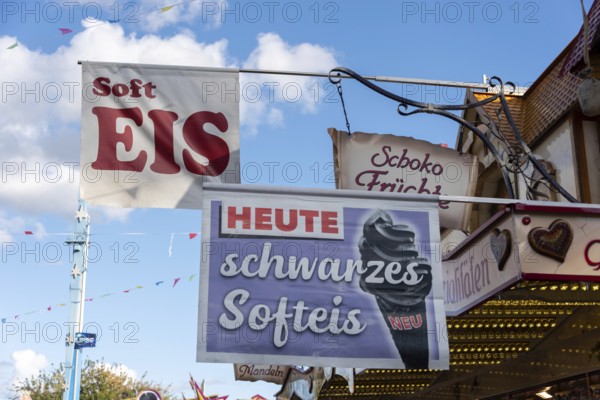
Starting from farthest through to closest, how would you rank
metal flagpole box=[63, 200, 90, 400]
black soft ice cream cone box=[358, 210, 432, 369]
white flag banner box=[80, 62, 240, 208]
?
metal flagpole box=[63, 200, 90, 400] → white flag banner box=[80, 62, 240, 208] → black soft ice cream cone box=[358, 210, 432, 369]

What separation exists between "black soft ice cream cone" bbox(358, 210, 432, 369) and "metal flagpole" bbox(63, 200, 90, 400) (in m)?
23.5

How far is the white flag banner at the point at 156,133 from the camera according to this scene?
880cm

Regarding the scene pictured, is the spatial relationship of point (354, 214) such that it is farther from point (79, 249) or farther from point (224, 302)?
point (79, 249)

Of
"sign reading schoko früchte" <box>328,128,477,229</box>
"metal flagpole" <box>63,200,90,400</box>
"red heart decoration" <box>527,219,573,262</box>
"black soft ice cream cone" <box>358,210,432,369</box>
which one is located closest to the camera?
"red heart decoration" <box>527,219,573,262</box>

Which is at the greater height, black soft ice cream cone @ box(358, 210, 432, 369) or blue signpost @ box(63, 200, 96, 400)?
blue signpost @ box(63, 200, 96, 400)

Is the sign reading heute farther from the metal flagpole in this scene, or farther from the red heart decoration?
the metal flagpole

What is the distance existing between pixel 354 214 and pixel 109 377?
47.7m

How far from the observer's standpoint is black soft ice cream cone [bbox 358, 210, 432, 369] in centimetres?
782

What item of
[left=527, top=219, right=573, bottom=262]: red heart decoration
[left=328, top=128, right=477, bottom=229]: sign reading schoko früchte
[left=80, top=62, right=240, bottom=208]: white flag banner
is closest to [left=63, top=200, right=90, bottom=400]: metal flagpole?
[left=328, top=128, right=477, bottom=229]: sign reading schoko früchte

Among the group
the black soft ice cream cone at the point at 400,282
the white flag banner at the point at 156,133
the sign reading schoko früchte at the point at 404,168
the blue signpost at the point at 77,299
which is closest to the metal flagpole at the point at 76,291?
the blue signpost at the point at 77,299

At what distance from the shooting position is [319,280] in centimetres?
794

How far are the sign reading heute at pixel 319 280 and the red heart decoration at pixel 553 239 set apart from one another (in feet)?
3.64

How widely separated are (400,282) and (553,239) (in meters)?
1.62

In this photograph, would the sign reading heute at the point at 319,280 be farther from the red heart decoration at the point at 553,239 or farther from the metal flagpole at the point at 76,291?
the metal flagpole at the point at 76,291
